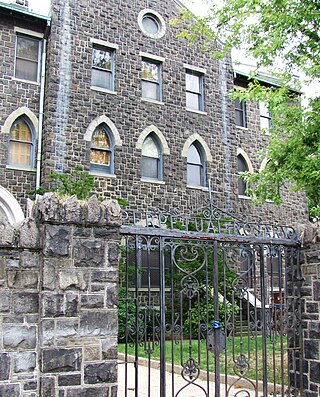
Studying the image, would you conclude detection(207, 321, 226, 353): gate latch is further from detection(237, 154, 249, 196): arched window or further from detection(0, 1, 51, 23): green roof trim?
detection(237, 154, 249, 196): arched window

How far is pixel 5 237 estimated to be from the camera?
5109mm

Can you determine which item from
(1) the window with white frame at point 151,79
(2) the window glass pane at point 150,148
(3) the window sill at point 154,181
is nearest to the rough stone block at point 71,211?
(3) the window sill at point 154,181

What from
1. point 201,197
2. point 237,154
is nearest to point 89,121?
point 201,197

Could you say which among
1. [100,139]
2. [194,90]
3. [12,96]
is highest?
[194,90]

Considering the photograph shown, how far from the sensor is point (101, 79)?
1714 cm

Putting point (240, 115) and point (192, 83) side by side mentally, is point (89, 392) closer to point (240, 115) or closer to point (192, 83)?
point (192, 83)

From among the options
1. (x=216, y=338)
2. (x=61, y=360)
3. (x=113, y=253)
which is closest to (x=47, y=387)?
(x=61, y=360)

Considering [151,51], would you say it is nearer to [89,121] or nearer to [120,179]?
[89,121]

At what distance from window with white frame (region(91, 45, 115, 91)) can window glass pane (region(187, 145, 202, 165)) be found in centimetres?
377

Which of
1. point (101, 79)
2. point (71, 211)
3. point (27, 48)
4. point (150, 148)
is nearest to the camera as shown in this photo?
point (71, 211)

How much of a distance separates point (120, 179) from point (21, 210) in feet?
11.1

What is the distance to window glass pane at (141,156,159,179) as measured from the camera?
17516 millimetres

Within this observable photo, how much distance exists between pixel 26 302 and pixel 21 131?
1165 centimetres

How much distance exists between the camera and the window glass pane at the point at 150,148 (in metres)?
17.6
